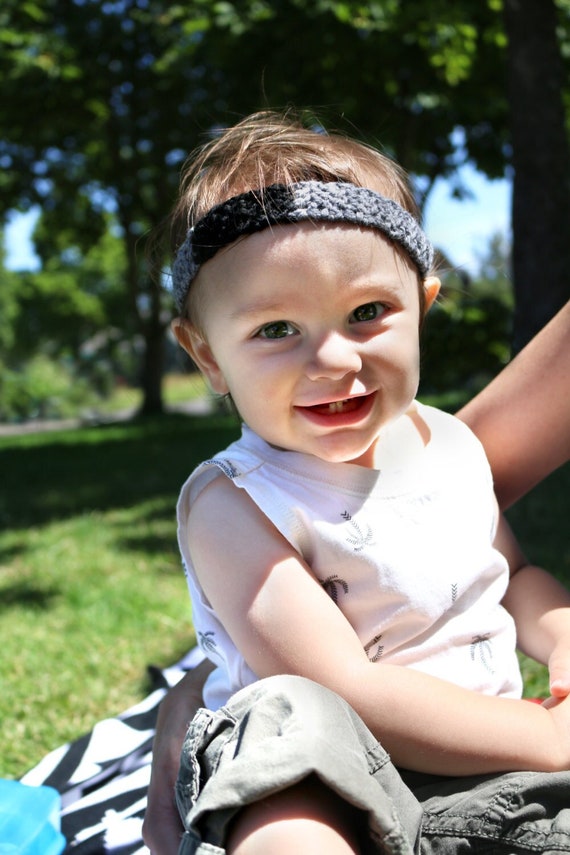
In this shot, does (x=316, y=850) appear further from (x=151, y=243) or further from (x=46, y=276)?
(x=46, y=276)

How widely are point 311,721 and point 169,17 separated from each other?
1266cm

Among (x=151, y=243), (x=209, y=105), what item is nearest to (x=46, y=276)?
(x=209, y=105)

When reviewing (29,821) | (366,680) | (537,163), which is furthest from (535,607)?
(537,163)

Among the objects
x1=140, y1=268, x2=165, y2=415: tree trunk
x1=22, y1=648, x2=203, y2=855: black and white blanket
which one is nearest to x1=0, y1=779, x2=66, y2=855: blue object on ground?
x1=22, y1=648, x2=203, y2=855: black and white blanket

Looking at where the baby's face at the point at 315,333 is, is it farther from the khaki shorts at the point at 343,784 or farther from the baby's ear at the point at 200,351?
the khaki shorts at the point at 343,784

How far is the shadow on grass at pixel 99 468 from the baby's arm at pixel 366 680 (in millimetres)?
4532

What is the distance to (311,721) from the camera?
117 cm

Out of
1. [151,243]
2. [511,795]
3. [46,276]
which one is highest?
[151,243]

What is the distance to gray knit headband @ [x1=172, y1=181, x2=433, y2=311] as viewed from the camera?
1.46 m

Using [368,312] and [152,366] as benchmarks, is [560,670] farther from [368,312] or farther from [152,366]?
[152,366]

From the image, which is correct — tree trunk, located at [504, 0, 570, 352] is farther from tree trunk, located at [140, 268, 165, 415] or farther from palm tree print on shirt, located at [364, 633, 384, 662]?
tree trunk, located at [140, 268, 165, 415]

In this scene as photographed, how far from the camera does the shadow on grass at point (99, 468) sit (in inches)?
250

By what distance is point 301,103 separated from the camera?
9.98m

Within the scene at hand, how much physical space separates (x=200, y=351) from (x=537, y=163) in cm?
575
